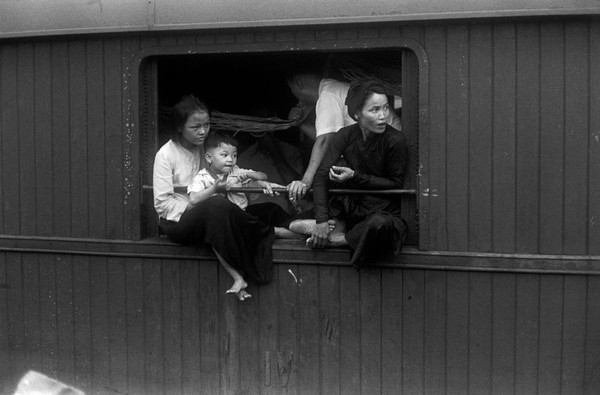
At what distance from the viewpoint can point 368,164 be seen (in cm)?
482

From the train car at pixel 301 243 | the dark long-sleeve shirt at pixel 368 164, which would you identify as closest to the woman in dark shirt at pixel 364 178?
the dark long-sleeve shirt at pixel 368 164

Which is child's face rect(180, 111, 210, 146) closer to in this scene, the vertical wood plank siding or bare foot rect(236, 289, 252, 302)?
the vertical wood plank siding

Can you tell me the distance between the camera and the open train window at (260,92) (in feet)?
15.8

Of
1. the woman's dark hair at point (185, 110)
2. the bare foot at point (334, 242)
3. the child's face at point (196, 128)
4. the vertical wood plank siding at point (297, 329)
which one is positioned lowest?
the vertical wood plank siding at point (297, 329)

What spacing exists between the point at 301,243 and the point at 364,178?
0.59 m

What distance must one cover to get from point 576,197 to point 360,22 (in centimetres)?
147

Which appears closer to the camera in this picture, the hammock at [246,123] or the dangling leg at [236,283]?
the dangling leg at [236,283]

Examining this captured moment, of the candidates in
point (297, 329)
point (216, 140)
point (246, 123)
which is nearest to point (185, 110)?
point (216, 140)

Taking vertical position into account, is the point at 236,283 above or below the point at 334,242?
below

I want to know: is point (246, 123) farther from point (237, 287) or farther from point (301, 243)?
point (237, 287)

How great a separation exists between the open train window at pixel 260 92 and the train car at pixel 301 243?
2cm

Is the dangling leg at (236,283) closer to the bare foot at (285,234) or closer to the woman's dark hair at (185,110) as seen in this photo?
the bare foot at (285,234)

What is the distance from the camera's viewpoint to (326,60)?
525 centimetres

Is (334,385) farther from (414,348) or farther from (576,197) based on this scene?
(576,197)
